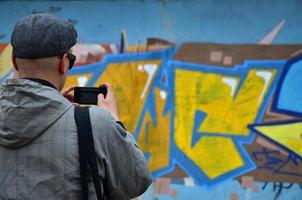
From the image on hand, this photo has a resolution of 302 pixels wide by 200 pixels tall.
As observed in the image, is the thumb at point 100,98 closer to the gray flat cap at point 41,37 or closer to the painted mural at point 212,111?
the gray flat cap at point 41,37

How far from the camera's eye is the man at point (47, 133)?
1.69 m

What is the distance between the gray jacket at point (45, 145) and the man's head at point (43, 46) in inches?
2.4

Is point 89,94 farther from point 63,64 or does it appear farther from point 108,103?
point 63,64

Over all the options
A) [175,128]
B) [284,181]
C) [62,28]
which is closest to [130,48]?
[175,128]

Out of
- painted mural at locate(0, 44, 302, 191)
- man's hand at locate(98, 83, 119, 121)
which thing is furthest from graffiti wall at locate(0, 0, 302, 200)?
man's hand at locate(98, 83, 119, 121)

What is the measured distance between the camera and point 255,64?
5.02 m

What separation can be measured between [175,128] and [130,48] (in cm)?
94

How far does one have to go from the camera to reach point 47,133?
1.72m

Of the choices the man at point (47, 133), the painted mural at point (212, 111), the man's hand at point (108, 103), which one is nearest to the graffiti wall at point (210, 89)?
the painted mural at point (212, 111)

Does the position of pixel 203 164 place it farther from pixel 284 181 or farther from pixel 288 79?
pixel 288 79

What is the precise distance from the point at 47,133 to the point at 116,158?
0.25 m

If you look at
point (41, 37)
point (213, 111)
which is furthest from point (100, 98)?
point (213, 111)

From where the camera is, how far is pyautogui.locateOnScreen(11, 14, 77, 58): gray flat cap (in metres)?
1.72

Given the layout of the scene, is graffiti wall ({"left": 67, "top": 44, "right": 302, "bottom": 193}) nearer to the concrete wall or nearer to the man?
the concrete wall
